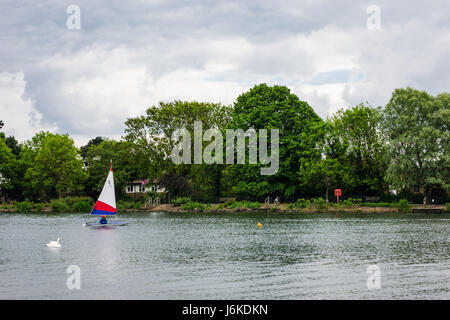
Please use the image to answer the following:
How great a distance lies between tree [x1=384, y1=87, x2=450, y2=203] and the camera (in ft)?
244

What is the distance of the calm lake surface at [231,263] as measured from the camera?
2328cm

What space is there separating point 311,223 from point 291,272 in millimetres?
31538

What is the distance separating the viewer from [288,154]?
83562 millimetres

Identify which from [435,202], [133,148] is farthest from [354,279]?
[133,148]

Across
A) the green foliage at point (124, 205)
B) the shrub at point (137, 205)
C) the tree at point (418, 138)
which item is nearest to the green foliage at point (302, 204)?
the tree at point (418, 138)

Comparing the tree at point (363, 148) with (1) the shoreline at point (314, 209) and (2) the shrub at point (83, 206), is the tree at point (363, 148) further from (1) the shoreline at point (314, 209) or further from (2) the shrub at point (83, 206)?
(2) the shrub at point (83, 206)

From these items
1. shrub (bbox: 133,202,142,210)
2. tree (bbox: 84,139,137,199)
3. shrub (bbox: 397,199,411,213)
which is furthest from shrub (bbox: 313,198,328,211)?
tree (bbox: 84,139,137,199)

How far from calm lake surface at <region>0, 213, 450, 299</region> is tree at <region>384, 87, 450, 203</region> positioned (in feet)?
86.2

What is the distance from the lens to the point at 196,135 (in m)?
93.2

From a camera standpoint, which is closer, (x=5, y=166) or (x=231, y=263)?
(x=231, y=263)

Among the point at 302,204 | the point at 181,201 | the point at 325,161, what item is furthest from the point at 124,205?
the point at 325,161

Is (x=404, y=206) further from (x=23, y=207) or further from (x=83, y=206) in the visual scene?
(x=23, y=207)

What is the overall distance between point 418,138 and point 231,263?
172 ft

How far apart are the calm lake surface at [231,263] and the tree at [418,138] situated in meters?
26.3
